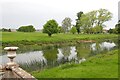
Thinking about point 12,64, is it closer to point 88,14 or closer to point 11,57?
point 11,57

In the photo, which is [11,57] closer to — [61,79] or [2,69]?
[2,69]

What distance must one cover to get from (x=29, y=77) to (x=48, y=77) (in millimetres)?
9461

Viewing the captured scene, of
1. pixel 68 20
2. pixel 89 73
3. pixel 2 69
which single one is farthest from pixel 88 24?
pixel 2 69

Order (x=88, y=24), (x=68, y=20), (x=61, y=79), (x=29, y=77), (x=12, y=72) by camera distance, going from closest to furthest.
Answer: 1. (x=29, y=77)
2. (x=12, y=72)
3. (x=61, y=79)
4. (x=88, y=24)
5. (x=68, y=20)

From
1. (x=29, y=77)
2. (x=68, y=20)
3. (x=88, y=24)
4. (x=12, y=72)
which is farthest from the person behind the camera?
(x=68, y=20)

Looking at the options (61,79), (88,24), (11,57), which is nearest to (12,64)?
(11,57)

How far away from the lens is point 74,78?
1377 centimetres

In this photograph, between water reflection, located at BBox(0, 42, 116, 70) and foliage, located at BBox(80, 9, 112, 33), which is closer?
water reflection, located at BBox(0, 42, 116, 70)

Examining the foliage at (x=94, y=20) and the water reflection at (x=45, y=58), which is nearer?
the water reflection at (x=45, y=58)

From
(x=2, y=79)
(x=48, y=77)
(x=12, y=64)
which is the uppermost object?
(x=12, y=64)

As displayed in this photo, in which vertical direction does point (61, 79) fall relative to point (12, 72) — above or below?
below

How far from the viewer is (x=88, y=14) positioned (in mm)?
101000

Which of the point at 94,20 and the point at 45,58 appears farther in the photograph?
the point at 94,20

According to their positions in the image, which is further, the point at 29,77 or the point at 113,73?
the point at 113,73
